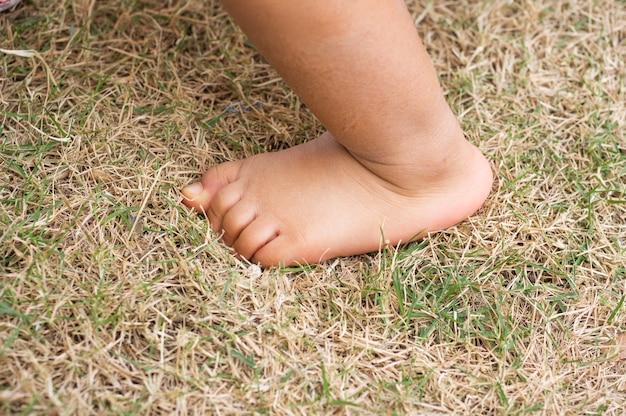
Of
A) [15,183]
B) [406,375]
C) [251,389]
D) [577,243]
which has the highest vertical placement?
[15,183]

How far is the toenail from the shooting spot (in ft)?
4.47

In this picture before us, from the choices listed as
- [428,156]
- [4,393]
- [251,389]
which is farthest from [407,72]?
[4,393]

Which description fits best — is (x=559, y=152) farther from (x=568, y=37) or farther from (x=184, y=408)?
(x=184, y=408)

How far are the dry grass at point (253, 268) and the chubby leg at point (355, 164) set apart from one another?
0.06 metres

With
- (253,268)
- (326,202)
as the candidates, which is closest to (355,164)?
(326,202)

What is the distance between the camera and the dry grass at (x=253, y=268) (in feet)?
3.66

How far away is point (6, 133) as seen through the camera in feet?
4.57

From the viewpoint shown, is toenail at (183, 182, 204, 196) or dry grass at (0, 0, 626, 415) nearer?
dry grass at (0, 0, 626, 415)

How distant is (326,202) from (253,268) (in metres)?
0.20

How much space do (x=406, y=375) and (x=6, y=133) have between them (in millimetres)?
966

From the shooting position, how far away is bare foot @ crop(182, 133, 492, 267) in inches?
51.3

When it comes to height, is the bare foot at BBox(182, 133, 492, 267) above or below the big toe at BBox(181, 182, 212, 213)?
below

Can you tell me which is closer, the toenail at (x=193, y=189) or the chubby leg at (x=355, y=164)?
the chubby leg at (x=355, y=164)

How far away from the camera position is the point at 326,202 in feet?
4.37
